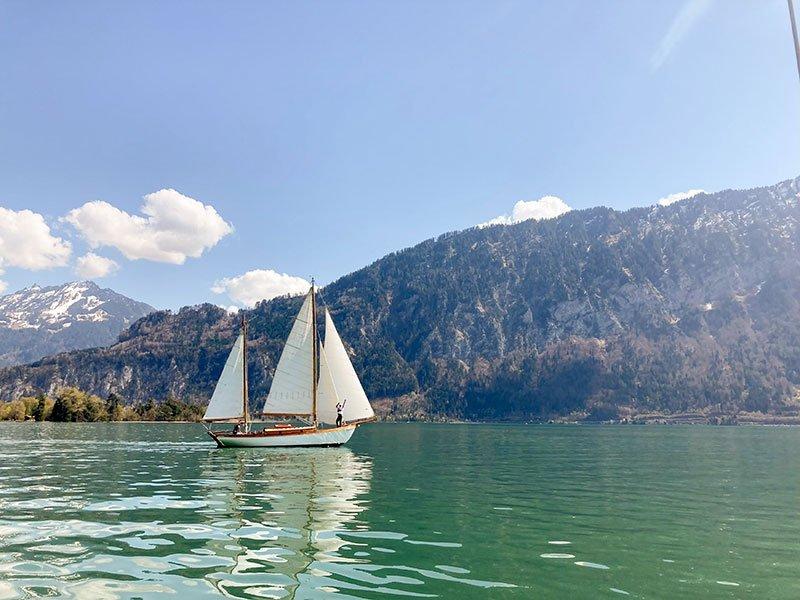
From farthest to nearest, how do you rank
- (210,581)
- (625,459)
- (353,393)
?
(353,393)
(625,459)
(210,581)

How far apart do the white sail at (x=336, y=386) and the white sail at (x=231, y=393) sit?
11.7m

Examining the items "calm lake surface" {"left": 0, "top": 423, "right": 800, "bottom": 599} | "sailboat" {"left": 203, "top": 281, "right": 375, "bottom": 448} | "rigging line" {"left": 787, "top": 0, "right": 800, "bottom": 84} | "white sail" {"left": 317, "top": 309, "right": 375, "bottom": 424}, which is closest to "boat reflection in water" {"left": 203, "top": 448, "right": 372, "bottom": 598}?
"calm lake surface" {"left": 0, "top": 423, "right": 800, "bottom": 599}

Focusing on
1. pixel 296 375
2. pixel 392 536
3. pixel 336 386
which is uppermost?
pixel 296 375

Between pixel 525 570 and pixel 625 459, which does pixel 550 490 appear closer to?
pixel 525 570

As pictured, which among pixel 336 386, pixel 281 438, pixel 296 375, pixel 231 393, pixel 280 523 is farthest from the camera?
pixel 231 393

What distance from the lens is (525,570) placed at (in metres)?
17.3

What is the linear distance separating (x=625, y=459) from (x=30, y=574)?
64436mm

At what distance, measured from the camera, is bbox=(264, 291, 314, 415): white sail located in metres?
79.1

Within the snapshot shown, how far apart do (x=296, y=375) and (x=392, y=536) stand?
59.2 m

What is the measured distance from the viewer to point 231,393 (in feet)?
274

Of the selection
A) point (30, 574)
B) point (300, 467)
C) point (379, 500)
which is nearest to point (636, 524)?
point (379, 500)

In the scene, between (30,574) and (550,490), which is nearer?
(30,574)

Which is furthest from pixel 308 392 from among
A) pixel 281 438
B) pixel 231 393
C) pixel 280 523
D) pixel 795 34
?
pixel 795 34

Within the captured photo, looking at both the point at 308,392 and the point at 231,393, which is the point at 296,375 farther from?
the point at 231,393
